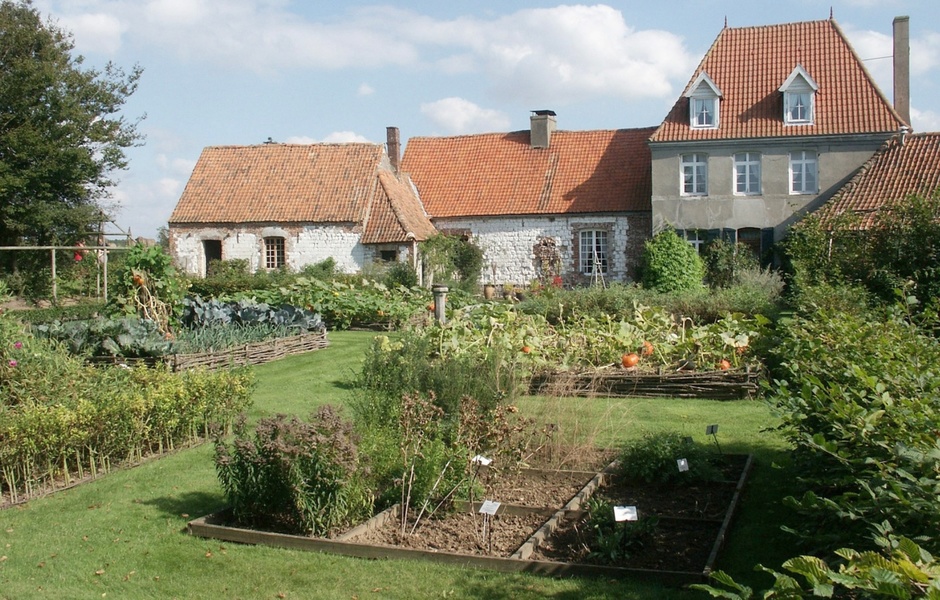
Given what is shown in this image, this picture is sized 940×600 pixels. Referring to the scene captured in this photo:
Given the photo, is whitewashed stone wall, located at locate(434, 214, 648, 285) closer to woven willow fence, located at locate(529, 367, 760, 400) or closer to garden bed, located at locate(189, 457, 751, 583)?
woven willow fence, located at locate(529, 367, 760, 400)

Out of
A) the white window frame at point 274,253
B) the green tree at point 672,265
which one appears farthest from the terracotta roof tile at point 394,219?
the green tree at point 672,265

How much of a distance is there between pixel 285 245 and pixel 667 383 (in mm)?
21583

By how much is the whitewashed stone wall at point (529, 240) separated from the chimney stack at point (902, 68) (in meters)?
8.92

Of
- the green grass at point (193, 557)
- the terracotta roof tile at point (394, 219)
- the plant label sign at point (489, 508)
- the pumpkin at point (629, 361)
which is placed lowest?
the green grass at point (193, 557)

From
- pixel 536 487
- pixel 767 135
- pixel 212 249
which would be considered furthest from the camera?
pixel 212 249

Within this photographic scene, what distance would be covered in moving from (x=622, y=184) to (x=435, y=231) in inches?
262

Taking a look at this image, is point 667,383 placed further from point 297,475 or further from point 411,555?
point 297,475

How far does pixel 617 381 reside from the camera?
11500 mm

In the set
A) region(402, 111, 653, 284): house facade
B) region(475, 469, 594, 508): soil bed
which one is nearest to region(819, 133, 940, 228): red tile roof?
region(402, 111, 653, 284): house facade

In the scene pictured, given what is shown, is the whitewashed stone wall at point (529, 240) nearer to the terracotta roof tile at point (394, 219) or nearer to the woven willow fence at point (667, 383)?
the terracotta roof tile at point (394, 219)

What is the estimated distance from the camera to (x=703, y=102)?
2750 centimetres

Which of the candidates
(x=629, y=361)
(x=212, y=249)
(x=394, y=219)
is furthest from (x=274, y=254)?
(x=629, y=361)

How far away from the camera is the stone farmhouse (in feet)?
87.9

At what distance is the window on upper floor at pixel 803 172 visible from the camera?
1051 inches
